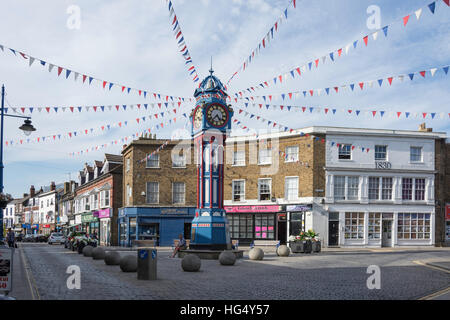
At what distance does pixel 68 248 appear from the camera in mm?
34438

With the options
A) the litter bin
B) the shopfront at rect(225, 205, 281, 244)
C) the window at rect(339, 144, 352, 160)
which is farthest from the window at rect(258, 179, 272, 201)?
the litter bin

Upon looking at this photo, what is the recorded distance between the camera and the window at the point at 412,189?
36125 mm

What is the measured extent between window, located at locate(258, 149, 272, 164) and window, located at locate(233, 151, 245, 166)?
5.35 feet

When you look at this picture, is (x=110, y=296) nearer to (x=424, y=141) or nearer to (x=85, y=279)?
(x=85, y=279)

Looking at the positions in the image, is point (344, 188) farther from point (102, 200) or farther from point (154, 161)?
point (102, 200)

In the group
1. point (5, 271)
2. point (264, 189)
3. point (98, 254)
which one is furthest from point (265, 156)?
point (5, 271)

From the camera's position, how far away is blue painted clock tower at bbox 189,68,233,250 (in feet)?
77.1

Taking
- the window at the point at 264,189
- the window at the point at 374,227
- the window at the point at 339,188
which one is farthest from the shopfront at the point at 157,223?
the window at the point at 374,227

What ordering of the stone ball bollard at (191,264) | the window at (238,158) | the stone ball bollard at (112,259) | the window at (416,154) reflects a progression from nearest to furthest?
the stone ball bollard at (191,264)
the stone ball bollard at (112,259)
the window at (416,154)
the window at (238,158)

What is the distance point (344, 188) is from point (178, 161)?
14247mm

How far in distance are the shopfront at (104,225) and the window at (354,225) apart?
22.0 metres

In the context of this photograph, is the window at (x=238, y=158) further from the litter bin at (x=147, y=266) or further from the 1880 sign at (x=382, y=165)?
the litter bin at (x=147, y=266)
